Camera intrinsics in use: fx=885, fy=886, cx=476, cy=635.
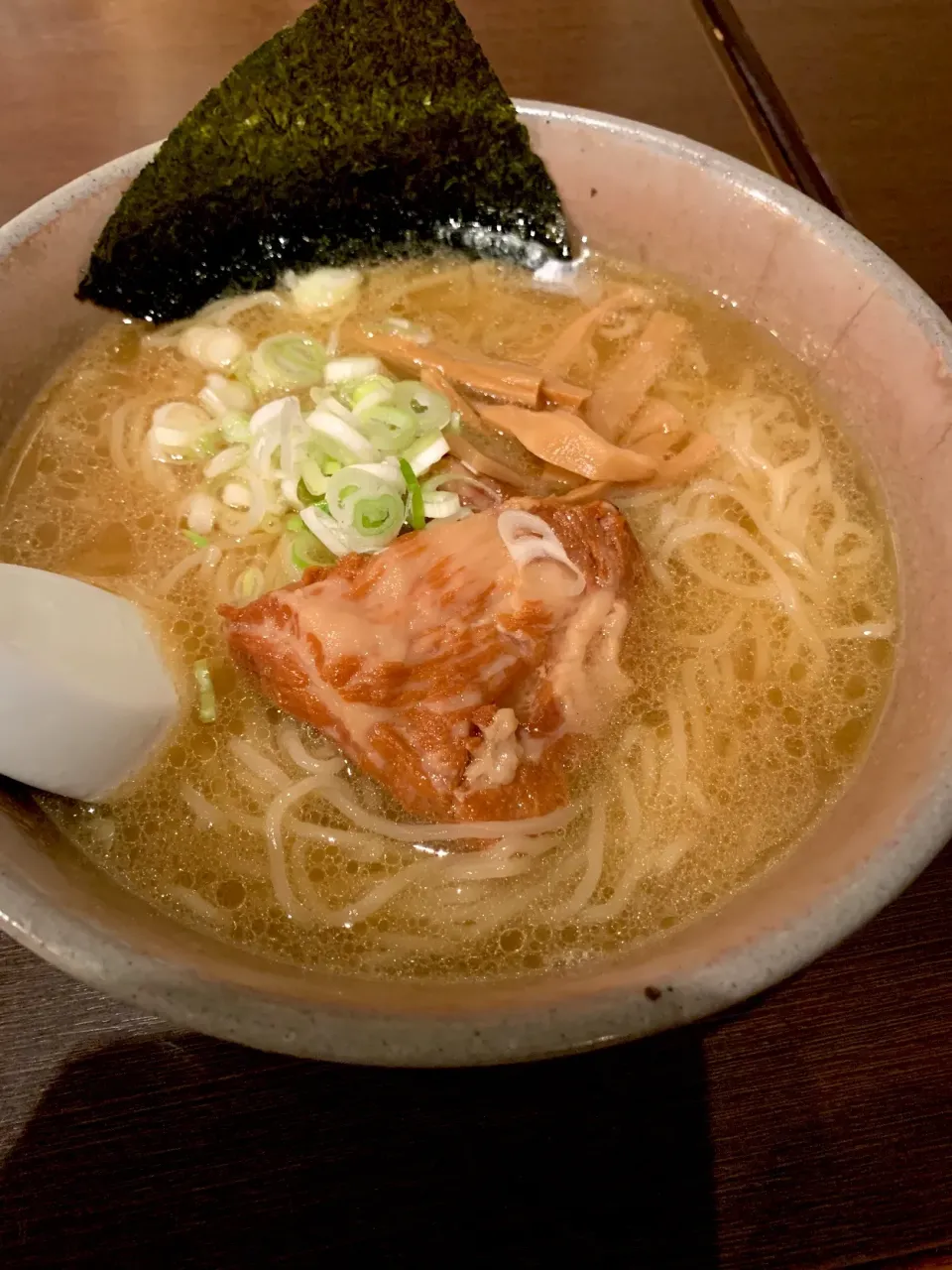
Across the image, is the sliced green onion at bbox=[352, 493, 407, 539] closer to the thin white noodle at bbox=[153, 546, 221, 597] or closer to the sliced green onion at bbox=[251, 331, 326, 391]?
the thin white noodle at bbox=[153, 546, 221, 597]

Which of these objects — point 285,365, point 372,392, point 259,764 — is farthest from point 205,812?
point 285,365

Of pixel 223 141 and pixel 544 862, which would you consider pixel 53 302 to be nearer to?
pixel 223 141

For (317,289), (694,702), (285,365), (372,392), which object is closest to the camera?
(694,702)

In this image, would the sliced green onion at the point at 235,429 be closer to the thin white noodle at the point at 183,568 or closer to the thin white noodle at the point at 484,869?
the thin white noodle at the point at 183,568

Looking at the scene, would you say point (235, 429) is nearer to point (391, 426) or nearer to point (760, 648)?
point (391, 426)

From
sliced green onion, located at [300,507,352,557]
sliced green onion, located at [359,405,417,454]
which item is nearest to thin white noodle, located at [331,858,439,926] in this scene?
sliced green onion, located at [300,507,352,557]

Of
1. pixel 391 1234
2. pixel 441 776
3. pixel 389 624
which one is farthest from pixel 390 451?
pixel 391 1234
